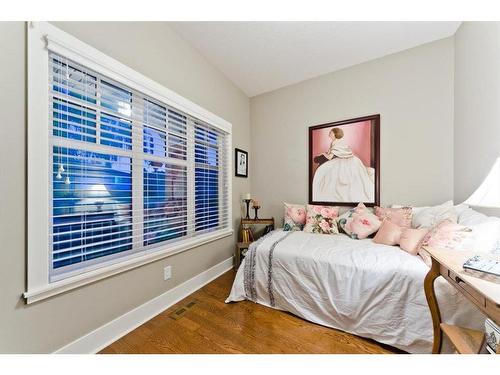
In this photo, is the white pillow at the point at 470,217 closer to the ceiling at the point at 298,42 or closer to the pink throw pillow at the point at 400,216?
the pink throw pillow at the point at 400,216

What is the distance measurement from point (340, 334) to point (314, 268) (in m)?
0.50

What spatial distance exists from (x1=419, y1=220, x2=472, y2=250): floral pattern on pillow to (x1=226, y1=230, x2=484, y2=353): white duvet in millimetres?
184

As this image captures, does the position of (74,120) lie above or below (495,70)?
below

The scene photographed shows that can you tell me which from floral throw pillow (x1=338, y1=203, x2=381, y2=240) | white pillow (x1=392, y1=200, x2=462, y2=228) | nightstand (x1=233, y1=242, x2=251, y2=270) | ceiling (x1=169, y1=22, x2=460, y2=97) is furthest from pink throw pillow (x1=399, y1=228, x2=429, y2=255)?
ceiling (x1=169, y1=22, x2=460, y2=97)

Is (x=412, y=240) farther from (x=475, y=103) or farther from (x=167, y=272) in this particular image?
(x=167, y=272)

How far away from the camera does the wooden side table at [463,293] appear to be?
763mm

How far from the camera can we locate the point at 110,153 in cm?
144

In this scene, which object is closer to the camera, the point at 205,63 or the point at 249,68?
the point at 205,63

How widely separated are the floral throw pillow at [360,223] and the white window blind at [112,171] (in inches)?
69.0

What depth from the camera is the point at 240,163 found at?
118 inches

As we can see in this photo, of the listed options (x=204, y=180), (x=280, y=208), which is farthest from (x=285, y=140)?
(x=204, y=180)

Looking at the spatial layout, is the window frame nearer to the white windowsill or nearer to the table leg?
the white windowsill

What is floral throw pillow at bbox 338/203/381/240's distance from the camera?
2.16 m

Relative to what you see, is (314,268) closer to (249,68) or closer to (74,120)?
(74,120)
